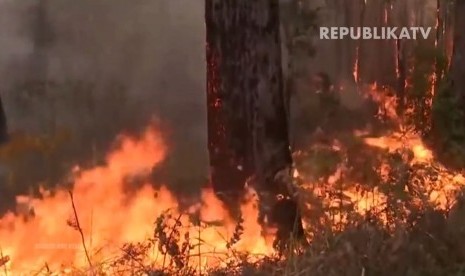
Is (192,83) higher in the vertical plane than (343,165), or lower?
higher

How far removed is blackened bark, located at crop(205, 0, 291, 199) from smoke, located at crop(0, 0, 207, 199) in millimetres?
146

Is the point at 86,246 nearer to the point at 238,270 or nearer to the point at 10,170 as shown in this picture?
the point at 10,170

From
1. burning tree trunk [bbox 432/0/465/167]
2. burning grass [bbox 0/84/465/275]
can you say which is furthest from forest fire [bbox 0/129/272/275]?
burning tree trunk [bbox 432/0/465/167]

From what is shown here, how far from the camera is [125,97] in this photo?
626 cm

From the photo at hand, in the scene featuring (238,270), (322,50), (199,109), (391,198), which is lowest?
(238,270)

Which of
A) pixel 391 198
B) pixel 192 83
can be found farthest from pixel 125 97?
pixel 391 198

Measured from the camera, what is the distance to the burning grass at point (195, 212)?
5891mm

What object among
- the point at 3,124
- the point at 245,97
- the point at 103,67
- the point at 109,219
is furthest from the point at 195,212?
the point at 3,124

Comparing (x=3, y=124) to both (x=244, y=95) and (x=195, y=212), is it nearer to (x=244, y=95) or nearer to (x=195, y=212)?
(x=195, y=212)

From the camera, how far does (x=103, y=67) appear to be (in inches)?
246

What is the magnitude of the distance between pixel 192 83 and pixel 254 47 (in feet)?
1.66

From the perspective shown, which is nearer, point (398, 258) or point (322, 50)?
point (398, 258)

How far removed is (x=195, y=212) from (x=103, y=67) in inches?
47.4

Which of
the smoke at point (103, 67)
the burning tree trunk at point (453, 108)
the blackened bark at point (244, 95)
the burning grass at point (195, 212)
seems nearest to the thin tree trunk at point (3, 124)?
the smoke at point (103, 67)
